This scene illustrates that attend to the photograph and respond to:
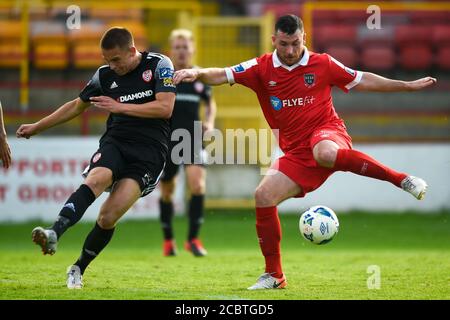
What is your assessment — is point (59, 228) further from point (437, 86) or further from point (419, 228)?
point (437, 86)

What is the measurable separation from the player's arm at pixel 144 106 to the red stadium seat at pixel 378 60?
35.7ft

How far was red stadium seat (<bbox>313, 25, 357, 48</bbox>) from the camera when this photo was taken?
17828 mm

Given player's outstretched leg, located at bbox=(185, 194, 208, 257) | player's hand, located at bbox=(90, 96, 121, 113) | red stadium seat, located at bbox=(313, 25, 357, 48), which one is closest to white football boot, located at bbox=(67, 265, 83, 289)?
player's hand, located at bbox=(90, 96, 121, 113)

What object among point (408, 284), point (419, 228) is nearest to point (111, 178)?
point (408, 284)

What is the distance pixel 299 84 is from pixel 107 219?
1988 mm

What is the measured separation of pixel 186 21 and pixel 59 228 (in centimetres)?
1006

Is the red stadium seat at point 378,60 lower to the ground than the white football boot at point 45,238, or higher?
A: higher

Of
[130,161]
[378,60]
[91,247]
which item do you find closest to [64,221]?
[91,247]

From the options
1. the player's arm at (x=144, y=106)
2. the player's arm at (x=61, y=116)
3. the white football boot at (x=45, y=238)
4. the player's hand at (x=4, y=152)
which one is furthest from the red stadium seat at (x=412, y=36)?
the white football boot at (x=45, y=238)

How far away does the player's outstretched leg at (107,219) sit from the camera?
279 inches

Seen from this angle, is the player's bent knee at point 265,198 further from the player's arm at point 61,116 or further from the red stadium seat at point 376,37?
the red stadium seat at point 376,37

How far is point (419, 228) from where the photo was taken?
1363 centimetres

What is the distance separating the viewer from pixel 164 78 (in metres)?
7.37

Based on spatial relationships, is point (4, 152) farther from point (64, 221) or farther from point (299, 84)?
point (299, 84)
